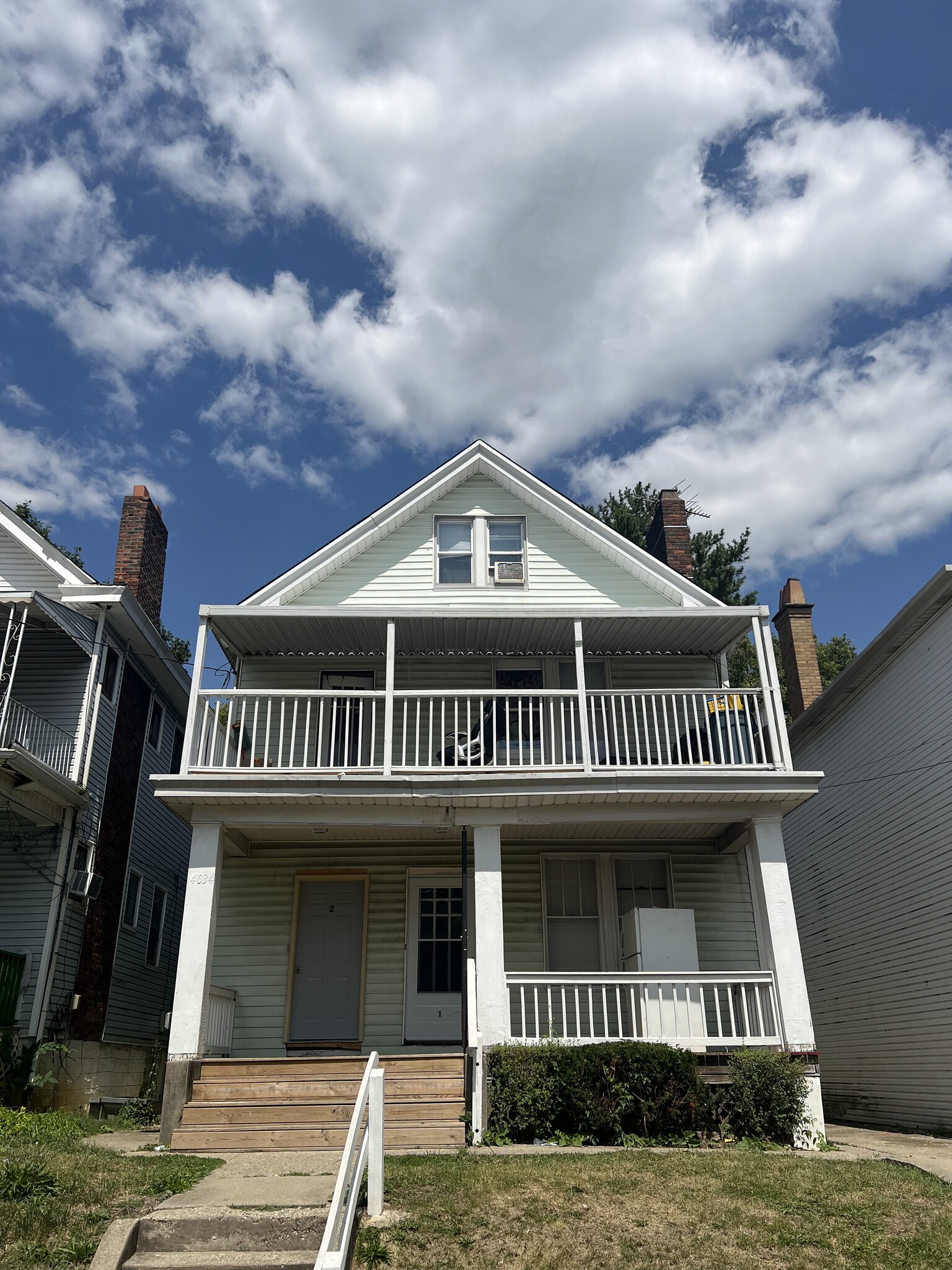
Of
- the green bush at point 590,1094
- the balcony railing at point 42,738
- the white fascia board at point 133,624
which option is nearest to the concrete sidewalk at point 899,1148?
the green bush at point 590,1094

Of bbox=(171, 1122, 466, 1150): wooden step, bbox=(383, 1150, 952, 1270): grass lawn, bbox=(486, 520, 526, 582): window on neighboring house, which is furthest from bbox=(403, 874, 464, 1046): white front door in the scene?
bbox=(383, 1150, 952, 1270): grass lawn

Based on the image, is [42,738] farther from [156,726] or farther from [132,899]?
[132,899]

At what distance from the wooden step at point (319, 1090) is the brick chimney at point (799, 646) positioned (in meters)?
11.0

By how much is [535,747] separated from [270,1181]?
7.24 meters

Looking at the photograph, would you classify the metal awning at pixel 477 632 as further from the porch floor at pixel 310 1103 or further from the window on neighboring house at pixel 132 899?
the porch floor at pixel 310 1103

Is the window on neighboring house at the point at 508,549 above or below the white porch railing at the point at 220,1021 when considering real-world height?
above

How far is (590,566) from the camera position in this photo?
15.6 metres

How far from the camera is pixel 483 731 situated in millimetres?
13078

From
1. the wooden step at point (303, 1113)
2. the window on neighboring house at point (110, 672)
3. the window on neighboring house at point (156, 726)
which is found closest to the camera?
the wooden step at point (303, 1113)

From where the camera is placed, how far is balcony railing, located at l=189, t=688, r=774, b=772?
12289 mm

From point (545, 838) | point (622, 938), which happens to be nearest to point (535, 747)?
point (545, 838)

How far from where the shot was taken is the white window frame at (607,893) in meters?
13.8

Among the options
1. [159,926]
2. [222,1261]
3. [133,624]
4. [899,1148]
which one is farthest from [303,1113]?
[159,926]

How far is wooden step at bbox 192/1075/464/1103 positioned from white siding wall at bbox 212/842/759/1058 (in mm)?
2941
